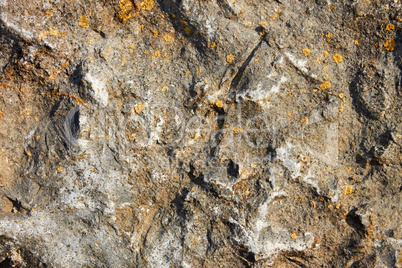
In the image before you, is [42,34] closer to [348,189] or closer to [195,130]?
[195,130]

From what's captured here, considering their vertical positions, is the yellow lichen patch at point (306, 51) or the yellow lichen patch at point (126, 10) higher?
the yellow lichen patch at point (306, 51)

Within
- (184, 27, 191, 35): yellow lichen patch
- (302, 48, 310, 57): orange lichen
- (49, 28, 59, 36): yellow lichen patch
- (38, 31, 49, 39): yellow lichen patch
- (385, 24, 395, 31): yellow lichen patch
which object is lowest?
(38, 31, 49, 39): yellow lichen patch

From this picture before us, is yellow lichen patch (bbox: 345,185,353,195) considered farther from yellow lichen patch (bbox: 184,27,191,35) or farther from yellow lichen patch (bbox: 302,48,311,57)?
yellow lichen patch (bbox: 184,27,191,35)

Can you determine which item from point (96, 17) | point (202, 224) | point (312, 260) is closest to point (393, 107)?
point (312, 260)

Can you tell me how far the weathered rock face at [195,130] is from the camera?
198 cm

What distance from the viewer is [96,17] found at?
6.63 feet

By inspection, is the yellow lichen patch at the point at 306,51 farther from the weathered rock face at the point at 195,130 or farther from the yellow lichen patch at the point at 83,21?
the yellow lichen patch at the point at 83,21

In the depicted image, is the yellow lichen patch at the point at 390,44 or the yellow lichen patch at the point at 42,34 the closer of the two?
the yellow lichen patch at the point at 42,34

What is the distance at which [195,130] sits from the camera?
2.04m

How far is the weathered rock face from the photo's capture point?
198cm

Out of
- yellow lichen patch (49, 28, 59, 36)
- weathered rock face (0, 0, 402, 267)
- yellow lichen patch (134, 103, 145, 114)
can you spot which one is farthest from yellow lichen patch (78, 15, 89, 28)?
yellow lichen patch (134, 103, 145, 114)

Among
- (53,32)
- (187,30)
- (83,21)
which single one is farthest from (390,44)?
(53,32)

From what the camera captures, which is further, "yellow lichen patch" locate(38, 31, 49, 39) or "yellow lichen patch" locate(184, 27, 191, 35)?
"yellow lichen patch" locate(184, 27, 191, 35)

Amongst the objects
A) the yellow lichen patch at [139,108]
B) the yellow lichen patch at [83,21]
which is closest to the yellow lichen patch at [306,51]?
the yellow lichen patch at [139,108]
